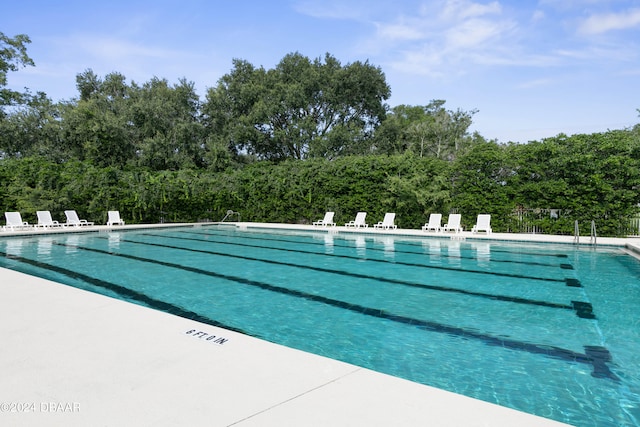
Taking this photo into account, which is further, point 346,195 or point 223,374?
point 346,195

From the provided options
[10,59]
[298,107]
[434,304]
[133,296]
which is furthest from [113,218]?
[10,59]

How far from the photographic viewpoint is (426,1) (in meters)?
16.6

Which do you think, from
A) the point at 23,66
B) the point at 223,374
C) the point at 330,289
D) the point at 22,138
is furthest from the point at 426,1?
the point at 23,66

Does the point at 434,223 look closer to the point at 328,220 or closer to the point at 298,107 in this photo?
the point at 328,220

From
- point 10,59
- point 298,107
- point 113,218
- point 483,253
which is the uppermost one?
point 10,59

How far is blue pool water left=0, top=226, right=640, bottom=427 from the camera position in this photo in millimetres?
3316

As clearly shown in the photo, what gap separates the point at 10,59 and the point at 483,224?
106ft

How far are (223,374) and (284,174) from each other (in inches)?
681

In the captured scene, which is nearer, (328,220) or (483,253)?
(483,253)

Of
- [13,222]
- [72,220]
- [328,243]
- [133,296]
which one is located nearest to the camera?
[133,296]

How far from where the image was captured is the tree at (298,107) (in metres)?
29.3

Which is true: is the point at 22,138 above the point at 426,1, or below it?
below

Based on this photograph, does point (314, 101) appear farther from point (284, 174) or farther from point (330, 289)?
point (330, 289)

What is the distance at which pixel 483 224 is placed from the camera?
47.3 ft
